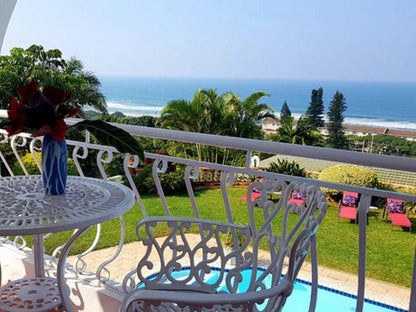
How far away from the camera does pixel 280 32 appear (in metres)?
30.1

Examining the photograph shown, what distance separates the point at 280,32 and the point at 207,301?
3113cm

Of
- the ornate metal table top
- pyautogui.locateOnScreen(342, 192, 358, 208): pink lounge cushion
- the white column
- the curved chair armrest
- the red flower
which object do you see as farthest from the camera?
pyautogui.locateOnScreen(342, 192, 358, 208): pink lounge cushion

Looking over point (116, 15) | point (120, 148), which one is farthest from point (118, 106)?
point (120, 148)

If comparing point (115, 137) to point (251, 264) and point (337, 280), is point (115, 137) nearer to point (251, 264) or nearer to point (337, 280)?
point (251, 264)

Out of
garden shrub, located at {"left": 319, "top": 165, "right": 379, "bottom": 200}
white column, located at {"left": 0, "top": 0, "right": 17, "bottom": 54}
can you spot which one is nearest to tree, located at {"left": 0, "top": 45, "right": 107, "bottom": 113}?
garden shrub, located at {"left": 319, "top": 165, "right": 379, "bottom": 200}

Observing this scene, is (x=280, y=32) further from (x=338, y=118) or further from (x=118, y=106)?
(x=118, y=106)

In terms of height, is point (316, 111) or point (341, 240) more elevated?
point (316, 111)

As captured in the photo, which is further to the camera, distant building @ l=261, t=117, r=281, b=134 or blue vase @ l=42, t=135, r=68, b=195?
distant building @ l=261, t=117, r=281, b=134

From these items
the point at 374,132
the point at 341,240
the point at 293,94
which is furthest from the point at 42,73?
the point at 374,132

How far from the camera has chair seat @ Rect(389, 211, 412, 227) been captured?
44.0 feet

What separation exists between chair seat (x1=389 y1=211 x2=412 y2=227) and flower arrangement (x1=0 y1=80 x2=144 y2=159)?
13.7m

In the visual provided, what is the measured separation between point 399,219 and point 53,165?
1412 centimetres

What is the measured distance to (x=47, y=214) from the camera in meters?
1.28

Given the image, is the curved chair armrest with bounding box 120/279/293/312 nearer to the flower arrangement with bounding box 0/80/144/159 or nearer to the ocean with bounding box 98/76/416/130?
the flower arrangement with bounding box 0/80/144/159
